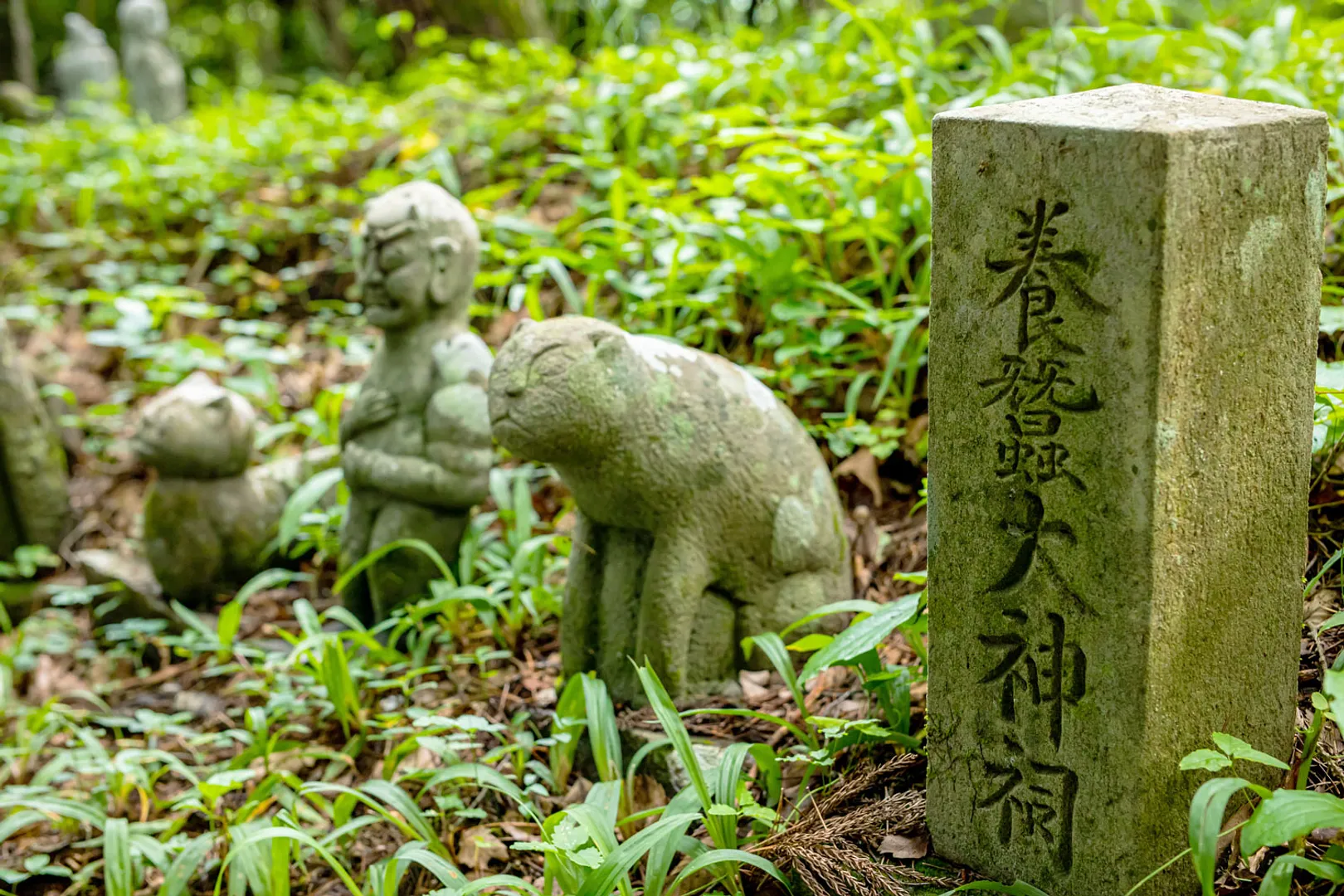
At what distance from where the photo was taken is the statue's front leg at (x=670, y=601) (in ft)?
9.82

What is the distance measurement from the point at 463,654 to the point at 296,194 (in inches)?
157

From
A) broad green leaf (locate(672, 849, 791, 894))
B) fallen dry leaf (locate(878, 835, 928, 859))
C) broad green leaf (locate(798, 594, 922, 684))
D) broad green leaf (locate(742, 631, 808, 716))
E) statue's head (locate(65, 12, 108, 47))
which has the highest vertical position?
statue's head (locate(65, 12, 108, 47))

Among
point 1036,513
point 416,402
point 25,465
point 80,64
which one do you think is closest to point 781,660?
point 1036,513

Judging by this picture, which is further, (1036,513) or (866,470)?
(866,470)

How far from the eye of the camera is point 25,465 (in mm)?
4953

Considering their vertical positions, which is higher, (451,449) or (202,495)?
(451,449)

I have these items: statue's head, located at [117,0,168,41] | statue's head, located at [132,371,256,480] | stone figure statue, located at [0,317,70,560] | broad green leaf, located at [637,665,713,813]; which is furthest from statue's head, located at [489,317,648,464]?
statue's head, located at [117,0,168,41]

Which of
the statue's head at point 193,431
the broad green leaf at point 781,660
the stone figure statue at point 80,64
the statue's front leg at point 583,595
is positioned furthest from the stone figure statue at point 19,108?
the broad green leaf at point 781,660

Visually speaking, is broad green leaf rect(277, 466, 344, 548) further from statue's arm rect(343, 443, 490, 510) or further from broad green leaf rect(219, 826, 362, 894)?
broad green leaf rect(219, 826, 362, 894)

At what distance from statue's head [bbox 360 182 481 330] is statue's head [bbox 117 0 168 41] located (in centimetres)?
859

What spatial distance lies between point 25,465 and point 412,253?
227 centimetres

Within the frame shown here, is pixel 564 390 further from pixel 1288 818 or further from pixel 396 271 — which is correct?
pixel 1288 818

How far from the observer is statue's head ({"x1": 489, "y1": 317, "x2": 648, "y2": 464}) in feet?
9.23

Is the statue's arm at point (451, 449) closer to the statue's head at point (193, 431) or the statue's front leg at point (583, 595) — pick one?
the statue's front leg at point (583, 595)
